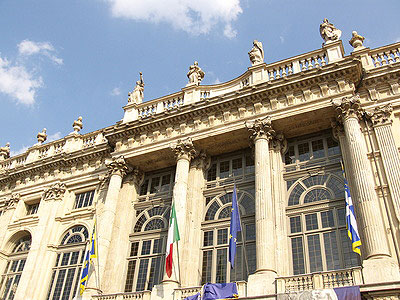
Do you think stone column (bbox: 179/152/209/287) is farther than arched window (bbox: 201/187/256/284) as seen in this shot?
Yes

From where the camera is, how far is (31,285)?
798 inches

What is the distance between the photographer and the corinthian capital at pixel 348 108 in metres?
17.2

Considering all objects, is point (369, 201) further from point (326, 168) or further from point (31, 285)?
point (31, 285)

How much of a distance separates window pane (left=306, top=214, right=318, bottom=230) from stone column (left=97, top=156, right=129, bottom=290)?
891 cm

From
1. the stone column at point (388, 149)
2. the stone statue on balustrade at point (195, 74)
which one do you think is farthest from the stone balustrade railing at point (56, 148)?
the stone column at point (388, 149)

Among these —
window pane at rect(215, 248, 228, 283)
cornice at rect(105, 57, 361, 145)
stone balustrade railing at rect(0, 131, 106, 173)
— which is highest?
stone balustrade railing at rect(0, 131, 106, 173)

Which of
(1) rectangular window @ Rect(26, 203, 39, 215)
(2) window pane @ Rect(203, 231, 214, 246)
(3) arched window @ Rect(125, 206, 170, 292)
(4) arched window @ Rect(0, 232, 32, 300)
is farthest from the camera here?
(1) rectangular window @ Rect(26, 203, 39, 215)

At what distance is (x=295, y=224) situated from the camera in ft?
54.6

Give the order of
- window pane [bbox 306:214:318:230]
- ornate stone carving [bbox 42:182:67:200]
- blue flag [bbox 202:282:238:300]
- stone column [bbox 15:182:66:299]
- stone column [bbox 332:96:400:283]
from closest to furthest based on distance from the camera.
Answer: stone column [bbox 332:96:400:283]
blue flag [bbox 202:282:238:300]
window pane [bbox 306:214:318:230]
stone column [bbox 15:182:66:299]
ornate stone carving [bbox 42:182:67:200]

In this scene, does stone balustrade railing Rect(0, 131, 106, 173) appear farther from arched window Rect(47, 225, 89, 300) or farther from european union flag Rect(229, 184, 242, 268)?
european union flag Rect(229, 184, 242, 268)

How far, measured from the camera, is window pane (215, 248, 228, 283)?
16578 millimetres

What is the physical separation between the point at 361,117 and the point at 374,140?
119cm

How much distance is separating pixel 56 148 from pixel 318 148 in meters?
16.7

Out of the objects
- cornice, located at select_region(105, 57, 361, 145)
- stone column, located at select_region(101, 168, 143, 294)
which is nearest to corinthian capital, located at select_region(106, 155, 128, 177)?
stone column, located at select_region(101, 168, 143, 294)
